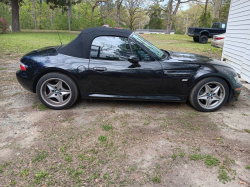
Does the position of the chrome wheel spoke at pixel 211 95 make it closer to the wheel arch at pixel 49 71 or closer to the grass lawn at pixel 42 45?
the wheel arch at pixel 49 71

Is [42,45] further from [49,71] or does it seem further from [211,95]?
[211,95]

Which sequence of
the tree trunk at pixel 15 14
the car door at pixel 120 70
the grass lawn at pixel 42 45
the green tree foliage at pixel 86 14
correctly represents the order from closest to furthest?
1. the car door at pixel 120 70
2. the grass lawn at pixel 42 45
3. the tree trunk at pixel 15 14
4. the green tree foliage at pixel 86 14

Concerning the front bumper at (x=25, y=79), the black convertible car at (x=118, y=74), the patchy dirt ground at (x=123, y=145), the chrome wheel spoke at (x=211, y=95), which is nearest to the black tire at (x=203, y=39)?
the patchy dirt ground at (x=123, y=145)

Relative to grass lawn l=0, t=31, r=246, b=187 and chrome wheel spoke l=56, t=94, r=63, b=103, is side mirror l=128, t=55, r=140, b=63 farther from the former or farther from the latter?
chrome wheel spoke l=56, t=94, r=63, b=103

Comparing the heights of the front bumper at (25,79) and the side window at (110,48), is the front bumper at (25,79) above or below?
below

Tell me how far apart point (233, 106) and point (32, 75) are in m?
3.95

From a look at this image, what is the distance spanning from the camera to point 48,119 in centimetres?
337

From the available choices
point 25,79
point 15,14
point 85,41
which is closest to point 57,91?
point 25,79

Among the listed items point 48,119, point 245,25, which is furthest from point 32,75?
point 245,25

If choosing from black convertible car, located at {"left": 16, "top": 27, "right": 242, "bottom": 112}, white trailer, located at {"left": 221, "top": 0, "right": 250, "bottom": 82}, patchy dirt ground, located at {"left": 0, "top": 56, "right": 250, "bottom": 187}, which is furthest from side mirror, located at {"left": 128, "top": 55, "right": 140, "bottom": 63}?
white trailer, located at {"left": 221, "top": 0, "right": 250, "bottom": 82}

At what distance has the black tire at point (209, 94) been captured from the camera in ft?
11.7

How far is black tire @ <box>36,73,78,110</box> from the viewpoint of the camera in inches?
140

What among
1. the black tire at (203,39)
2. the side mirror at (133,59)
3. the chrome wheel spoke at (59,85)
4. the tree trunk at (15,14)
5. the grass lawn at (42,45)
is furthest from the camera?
the tree trunk at (15,14)

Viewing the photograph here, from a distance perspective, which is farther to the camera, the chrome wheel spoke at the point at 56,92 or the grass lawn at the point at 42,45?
the grass lawn at the point at 42,45
